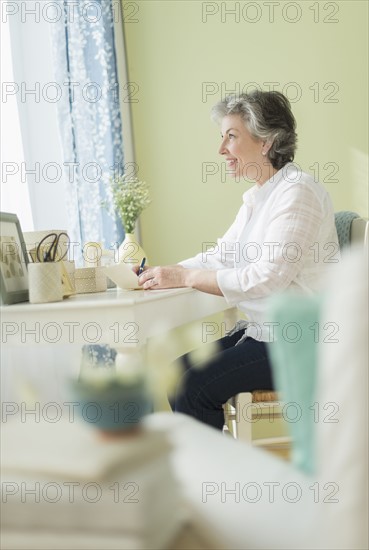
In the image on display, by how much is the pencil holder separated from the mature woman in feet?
1.24

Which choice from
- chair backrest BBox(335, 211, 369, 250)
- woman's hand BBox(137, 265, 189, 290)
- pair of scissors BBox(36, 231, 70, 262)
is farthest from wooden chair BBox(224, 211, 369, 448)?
pair of scissors BBox(36, 231, 70, 262)

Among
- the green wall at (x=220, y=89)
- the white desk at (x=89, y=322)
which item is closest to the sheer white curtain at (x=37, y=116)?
the green wall at (x=220, y=89)

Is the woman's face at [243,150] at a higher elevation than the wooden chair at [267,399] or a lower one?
higher

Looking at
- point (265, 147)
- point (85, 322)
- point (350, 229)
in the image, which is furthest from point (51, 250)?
point (350, 229)

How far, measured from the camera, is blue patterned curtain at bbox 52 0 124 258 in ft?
9.93

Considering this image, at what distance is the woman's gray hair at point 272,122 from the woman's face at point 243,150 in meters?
0.02

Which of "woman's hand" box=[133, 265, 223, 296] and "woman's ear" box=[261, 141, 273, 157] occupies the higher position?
"woman's ear" box=[261, 141, 273, 157]

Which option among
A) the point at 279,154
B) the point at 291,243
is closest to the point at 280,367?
the point at 291,243

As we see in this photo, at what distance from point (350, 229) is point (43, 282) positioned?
114cm

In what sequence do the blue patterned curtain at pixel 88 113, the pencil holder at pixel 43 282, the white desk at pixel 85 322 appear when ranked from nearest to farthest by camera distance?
the white desk at pixel 85 322 → the pencil holder at pixel 43 282 → the blue patterned curtain at pixel 88 113

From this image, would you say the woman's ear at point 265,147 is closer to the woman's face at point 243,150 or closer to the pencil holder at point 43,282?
the woman's face at point 243,150

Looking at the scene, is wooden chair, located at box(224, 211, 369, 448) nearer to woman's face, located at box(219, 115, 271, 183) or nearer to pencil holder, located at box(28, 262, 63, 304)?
woman's face, located at box(219, 115, 271, 183)

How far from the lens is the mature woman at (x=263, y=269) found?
200 centimetres

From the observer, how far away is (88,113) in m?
3.18
